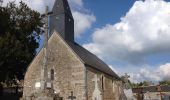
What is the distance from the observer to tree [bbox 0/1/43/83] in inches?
1082

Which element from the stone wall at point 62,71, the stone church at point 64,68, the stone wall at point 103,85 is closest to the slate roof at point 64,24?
the stone church at point 64,68

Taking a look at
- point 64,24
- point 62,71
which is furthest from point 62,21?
point 62,71

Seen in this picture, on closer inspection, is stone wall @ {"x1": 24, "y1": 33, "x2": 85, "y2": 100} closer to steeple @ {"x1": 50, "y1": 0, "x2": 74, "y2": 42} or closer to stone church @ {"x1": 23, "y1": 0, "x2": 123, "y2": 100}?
stone church @ {"x1": 23, "y1": 0, "x2": 123, "y2": 100}

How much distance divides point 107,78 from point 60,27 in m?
8.02

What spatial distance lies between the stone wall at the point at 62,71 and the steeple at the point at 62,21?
2.73ft

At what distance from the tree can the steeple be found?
239 centimetres

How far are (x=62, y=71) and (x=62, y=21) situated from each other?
5157mm

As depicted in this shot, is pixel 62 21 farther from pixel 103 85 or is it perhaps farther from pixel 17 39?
pixel 103 85

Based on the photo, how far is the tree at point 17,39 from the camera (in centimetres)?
2748

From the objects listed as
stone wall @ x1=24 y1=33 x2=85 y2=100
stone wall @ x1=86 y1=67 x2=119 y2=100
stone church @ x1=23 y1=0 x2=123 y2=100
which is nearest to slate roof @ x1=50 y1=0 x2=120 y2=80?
stone church @ x1=23 y1=0 x2=123 y2=100

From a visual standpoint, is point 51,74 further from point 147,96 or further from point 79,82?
point 147,96

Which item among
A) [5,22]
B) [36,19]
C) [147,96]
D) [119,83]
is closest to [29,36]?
[36,19]

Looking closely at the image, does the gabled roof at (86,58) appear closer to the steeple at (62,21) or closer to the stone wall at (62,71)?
the stone wall at (62,71)

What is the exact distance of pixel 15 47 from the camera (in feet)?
91.8
